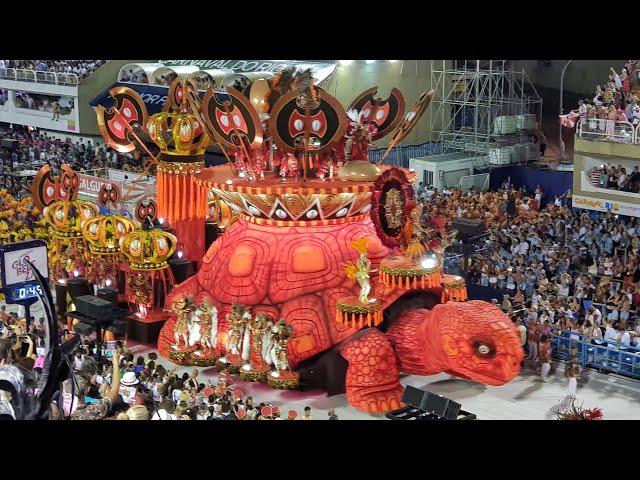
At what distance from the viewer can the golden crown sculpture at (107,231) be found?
19.0m

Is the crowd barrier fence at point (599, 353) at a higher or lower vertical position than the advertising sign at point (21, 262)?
lower

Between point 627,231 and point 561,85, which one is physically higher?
point 561,85

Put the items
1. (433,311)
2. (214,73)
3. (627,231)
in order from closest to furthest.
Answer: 1. (433,311)
2. (627,231)
3. (214,73)

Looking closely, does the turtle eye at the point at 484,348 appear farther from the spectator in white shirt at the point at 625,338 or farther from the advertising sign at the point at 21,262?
the advertising sign at the point at 21,262

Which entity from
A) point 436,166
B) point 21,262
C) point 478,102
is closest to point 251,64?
point 478,102

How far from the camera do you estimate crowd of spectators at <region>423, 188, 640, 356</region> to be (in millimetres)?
18000

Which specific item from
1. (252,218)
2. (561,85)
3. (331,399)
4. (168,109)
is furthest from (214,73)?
(331,399)

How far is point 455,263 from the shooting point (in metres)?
20.7

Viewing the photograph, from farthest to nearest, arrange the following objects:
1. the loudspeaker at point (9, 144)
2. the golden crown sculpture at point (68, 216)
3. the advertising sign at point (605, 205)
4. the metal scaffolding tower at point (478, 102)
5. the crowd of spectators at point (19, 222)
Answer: the loudspeaker at point (9, 144), the metal scaffolding tower at point (478, 102), the advertising sign at point (605, 205), the crowd of spectators at point (19, 222), the golden crown sculpture at point (68, 216)

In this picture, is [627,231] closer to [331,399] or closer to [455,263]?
[455,263]

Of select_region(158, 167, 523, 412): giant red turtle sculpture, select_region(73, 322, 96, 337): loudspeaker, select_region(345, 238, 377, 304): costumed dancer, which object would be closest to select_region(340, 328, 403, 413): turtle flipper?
select_region(158, 167, 523, 412): giant red turtle sculpture

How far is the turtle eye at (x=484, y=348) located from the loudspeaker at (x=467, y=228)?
754 cm

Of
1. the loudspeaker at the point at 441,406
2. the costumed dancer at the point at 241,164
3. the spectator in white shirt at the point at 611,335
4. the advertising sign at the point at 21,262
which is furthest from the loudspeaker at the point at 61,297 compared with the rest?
the spectator in white shirt at the point at 611,335

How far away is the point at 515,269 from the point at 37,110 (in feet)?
72.5
